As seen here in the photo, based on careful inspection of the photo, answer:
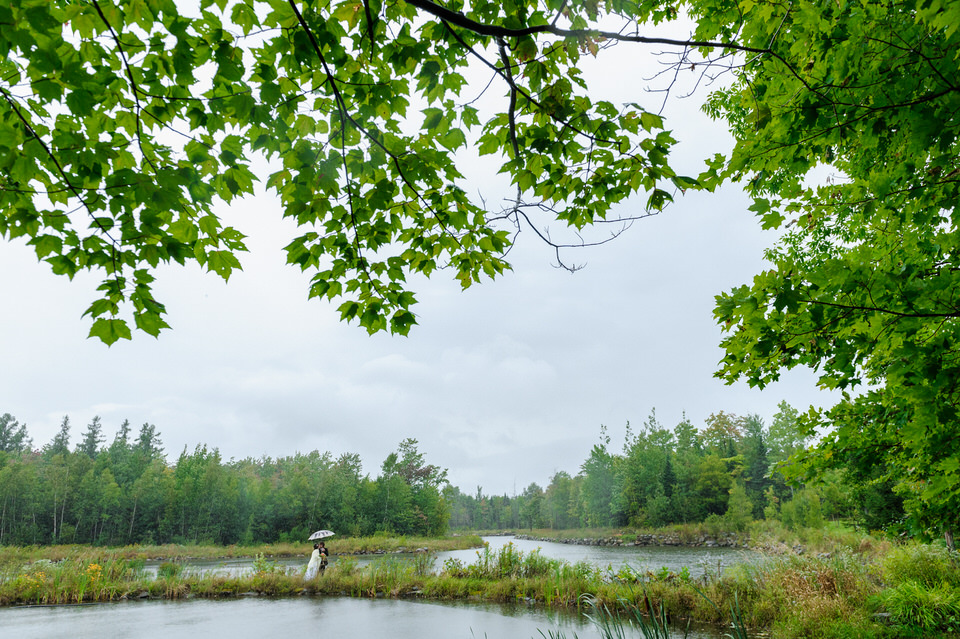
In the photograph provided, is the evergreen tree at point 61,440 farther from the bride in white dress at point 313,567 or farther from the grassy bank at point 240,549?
the bride in white dress at point 313,567

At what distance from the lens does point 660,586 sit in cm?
769

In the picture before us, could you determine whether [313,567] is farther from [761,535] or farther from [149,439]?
[149,439]

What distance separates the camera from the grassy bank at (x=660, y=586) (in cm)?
556

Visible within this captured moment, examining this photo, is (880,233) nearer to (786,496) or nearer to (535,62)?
(535,62)

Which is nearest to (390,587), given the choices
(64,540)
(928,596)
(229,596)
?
(229,596)

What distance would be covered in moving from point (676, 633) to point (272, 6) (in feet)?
26.8

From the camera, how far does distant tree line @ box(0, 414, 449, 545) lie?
106 feet

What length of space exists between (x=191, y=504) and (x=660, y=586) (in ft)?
122

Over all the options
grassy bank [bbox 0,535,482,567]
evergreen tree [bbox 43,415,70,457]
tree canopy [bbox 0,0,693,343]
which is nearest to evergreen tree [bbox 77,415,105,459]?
evergreen tree [bbox 43,415,70,457]

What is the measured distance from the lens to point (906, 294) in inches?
73.1

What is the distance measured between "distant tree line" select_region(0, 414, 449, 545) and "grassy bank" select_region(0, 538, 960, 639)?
2742 cm

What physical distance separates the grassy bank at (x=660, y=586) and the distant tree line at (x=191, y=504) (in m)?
27.4

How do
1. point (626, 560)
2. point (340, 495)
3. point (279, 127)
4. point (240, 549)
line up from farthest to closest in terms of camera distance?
point (340, 495) → point (240, 549) → point (626, 560) → point (279, 127)

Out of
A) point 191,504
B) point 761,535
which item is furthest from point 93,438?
point 761,535
